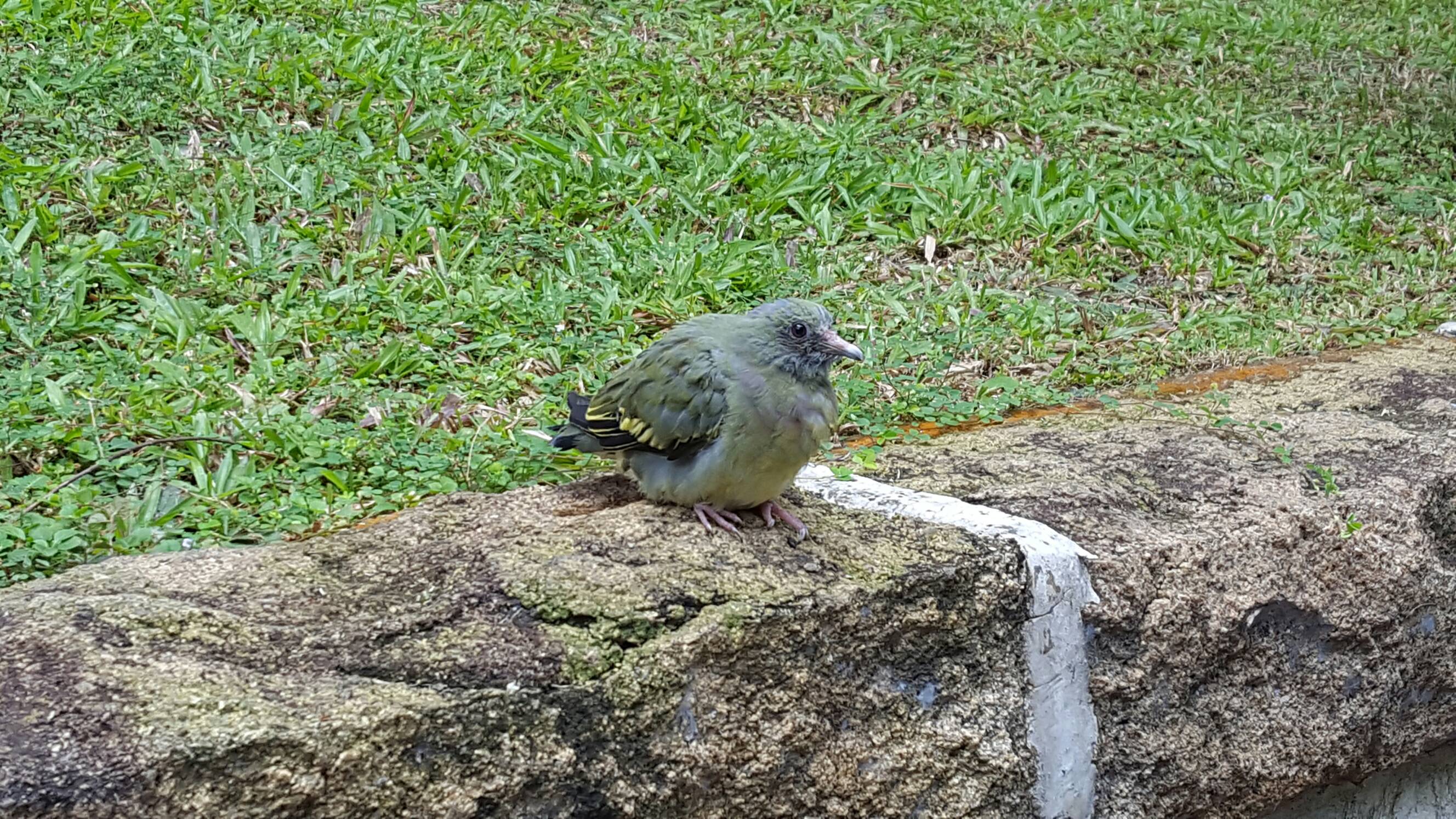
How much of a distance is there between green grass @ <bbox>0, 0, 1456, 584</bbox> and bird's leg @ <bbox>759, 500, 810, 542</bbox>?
0.92m

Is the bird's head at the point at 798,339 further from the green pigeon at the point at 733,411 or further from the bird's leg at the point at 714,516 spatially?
the bird's leg at the point at 714,516

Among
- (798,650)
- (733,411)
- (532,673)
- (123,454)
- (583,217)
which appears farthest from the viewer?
(583,217)

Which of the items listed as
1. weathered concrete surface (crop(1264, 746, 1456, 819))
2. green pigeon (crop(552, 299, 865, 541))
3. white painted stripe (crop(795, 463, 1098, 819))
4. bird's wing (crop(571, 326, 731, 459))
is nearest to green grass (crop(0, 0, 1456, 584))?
bird's wing (crop(571, 326, 731, 459))

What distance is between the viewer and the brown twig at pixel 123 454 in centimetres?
378

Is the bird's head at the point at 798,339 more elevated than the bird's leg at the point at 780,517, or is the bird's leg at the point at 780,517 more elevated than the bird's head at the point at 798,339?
the bird's head at the point at 798,339

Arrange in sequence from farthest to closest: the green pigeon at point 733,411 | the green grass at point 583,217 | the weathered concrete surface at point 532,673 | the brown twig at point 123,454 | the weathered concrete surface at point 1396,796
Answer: the green grass at point 583,217 → the weathered concrete surface at point 1396,796 → the brown twig at point 123,454 → the green pigeon at point 733,411 → the weathered concrete surface at point 532,673

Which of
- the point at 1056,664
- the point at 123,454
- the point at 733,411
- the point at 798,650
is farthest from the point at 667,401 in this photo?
the point at 123,454

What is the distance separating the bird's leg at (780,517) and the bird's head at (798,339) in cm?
33

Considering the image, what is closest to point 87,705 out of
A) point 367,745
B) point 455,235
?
point 367,745

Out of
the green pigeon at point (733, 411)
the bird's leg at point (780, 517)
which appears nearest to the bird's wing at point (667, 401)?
the green pigeon at point (733, 411)

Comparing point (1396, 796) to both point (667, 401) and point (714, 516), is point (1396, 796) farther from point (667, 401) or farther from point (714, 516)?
point (667, 401)

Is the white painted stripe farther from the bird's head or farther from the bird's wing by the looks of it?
the bird's wing

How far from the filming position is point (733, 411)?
130 inches

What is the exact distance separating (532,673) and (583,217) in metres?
3.92
